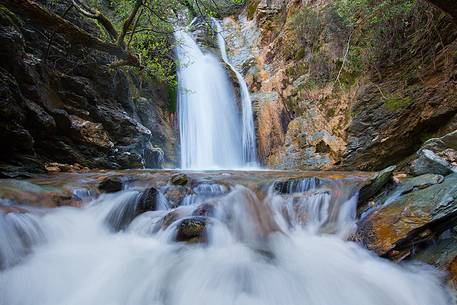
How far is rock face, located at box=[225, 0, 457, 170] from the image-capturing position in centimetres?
628

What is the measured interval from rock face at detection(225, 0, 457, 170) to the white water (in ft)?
10.5

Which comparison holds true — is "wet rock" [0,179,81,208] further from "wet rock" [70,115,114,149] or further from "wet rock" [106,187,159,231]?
"wet rock" [70,115,114,149]

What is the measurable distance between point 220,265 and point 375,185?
254 centimetres

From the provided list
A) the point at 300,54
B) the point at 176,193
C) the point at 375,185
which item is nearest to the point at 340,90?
the point at 300,54

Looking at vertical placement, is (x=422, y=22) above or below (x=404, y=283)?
above

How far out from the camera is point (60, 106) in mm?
7258

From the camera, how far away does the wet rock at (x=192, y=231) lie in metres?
3.70

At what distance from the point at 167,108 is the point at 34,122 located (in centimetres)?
643

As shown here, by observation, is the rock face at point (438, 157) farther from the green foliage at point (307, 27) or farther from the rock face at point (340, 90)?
the green foliage at point (307, 27)

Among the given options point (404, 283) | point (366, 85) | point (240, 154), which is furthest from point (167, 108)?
point (404, 283)

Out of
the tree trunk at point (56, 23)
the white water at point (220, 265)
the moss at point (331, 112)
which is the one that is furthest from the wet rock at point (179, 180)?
the moss at point (331, 112)

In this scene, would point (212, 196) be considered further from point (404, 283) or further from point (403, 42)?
point (403, 42)

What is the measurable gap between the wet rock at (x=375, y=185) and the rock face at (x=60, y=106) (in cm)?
583

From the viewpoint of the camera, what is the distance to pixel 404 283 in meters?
2.92
